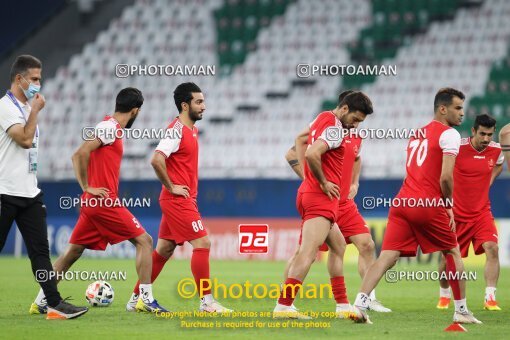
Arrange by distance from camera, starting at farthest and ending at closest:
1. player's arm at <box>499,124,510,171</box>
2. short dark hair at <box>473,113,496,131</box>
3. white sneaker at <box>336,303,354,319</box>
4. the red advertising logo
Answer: short dark hair at <box>473,113,496,131</box> < player's arm at <box>499,124,510,171</box> < the red advertising logo < white sneaker at <box>336,303,354,319</box>

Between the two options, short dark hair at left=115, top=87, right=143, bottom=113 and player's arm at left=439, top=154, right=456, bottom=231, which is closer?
player's arm at left=439, top=154, right=456, bottom=231

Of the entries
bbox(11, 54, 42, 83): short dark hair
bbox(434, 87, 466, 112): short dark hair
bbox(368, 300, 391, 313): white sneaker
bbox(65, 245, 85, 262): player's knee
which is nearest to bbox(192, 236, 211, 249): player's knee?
bbox(65, 245, 85, 262): player's knee

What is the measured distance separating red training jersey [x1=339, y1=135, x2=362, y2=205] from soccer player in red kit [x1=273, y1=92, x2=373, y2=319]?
161cm

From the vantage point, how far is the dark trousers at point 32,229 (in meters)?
9.67

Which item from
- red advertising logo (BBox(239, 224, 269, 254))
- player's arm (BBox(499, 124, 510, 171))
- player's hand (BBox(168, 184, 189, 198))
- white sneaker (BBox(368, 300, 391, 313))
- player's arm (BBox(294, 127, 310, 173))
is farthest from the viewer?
white sneaker (BBox(368, 300, 391, 313))

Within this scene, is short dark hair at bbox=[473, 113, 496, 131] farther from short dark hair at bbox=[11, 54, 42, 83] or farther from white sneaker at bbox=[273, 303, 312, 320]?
short dark hair at bbox=[11, 54, 42, 83]

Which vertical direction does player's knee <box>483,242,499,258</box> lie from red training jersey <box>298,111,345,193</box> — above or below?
below

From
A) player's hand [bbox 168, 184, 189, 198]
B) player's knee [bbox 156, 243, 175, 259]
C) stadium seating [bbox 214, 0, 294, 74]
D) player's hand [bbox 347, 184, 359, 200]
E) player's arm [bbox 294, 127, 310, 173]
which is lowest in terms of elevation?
player's knee [bbox 156, 243, 175, 259]

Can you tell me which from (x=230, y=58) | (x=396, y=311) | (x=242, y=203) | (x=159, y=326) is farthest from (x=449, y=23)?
(x=159, y=326)

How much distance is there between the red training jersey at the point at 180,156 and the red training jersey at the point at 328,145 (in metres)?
1.55

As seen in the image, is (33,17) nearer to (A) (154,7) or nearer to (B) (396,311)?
(A) (154,7)

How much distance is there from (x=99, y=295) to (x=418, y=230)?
420 centimetres

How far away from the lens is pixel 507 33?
2789 cm

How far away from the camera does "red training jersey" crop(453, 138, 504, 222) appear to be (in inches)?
490
